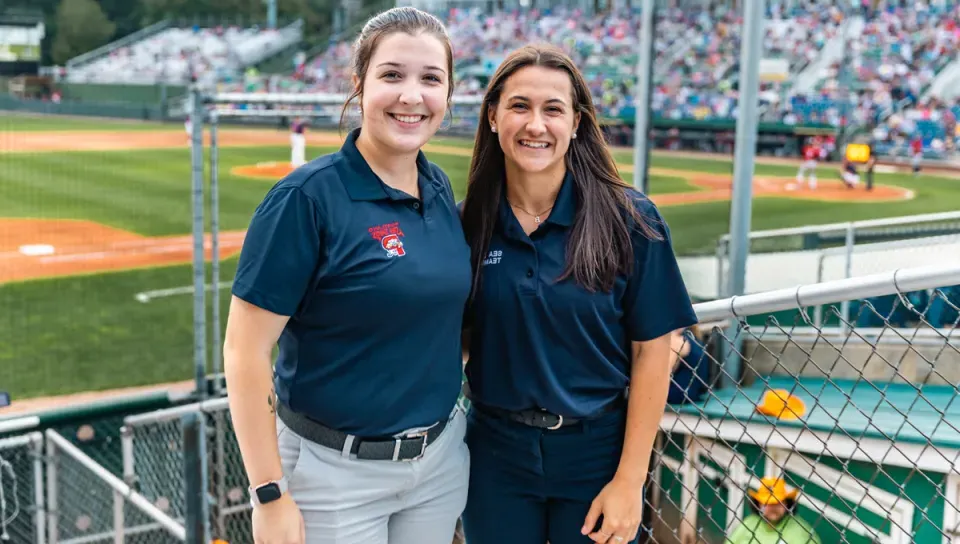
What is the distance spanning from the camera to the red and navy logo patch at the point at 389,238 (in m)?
1.81

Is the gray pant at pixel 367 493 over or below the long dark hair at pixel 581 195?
below

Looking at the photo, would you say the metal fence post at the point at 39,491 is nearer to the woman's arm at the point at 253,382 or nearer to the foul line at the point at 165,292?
the woman's arm at the point at 253,382

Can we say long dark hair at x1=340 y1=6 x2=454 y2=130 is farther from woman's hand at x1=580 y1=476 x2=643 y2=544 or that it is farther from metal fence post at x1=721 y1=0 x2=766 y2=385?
metal fence post at x1=721 y1=0 x2=766 y2=385

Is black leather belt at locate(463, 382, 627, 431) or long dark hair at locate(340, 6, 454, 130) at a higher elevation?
long dark hair at locate(340, 6, 454, 130)

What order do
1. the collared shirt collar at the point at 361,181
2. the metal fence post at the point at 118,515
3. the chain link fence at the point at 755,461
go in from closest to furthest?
the collared shirt collar at the point at 361,181
the chain link fence at the point at 755,461
the metal fence post at the point at 118,515

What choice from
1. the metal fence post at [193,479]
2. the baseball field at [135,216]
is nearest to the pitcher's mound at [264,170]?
the baseball field at [135,216]

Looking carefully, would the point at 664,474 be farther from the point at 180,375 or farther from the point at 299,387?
the point at 180,375

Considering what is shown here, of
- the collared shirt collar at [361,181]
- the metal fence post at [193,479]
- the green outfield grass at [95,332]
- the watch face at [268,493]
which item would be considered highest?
the collared shirt collar at [361,181]

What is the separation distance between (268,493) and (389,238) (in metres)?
0.55

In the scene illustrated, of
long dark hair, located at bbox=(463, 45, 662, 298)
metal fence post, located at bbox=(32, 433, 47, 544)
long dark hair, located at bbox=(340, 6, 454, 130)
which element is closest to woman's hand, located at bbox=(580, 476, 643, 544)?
long dark hair, located at bbox=(463, 45, 662, 298)

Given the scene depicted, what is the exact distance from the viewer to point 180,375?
8547 millimetres

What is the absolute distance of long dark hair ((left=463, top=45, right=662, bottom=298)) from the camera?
6.31 ft

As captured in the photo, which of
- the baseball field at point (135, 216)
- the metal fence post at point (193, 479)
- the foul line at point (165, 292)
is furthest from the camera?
the foul line at point (165, 292)

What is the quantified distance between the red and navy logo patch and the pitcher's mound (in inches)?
719
